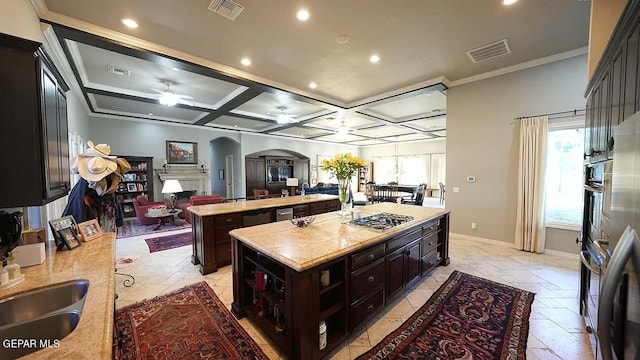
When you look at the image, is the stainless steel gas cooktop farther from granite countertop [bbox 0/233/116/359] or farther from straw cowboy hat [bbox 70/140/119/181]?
straw cowboy hat [bbox 70/140/119/181]

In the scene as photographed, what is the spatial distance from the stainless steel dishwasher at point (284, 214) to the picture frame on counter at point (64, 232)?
8.23 feet

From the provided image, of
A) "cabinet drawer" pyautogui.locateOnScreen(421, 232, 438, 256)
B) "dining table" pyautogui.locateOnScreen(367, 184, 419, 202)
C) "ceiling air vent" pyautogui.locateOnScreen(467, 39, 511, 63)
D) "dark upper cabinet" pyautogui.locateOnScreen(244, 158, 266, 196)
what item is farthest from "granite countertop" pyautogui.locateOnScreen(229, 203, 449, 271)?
"dark upper cabinet" pyautogui.locateOnScreen(244, 158, 266, 196)

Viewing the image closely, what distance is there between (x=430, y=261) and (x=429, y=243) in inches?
10.2

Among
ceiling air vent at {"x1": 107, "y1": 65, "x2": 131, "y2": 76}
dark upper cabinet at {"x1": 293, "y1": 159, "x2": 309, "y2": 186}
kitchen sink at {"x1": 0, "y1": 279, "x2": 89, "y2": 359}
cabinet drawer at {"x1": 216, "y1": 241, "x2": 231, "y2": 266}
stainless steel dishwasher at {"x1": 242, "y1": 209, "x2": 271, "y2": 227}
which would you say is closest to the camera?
kitchen sink at {"x1": 0, "y1": 279, "x2": 89, "y2": 359}

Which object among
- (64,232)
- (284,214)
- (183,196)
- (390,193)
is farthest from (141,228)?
(390,193)

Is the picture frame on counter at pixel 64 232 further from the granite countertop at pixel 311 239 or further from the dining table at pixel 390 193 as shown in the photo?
the dining table at pixel 390 193

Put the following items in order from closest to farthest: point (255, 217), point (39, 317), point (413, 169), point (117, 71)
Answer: point (39, 317), point (255, 217), point (117, 71), point (413, 169)

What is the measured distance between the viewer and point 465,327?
2137 mm

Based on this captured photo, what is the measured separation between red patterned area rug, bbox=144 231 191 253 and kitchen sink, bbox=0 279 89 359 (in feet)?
11.1

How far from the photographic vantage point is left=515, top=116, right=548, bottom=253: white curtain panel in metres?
3.84

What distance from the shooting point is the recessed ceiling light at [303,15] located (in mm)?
2591

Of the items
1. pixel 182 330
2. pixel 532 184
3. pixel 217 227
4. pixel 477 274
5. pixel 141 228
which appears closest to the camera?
pixel 182 330

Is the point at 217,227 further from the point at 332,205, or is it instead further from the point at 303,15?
the point at 303,15

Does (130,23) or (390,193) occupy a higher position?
(130,23)
